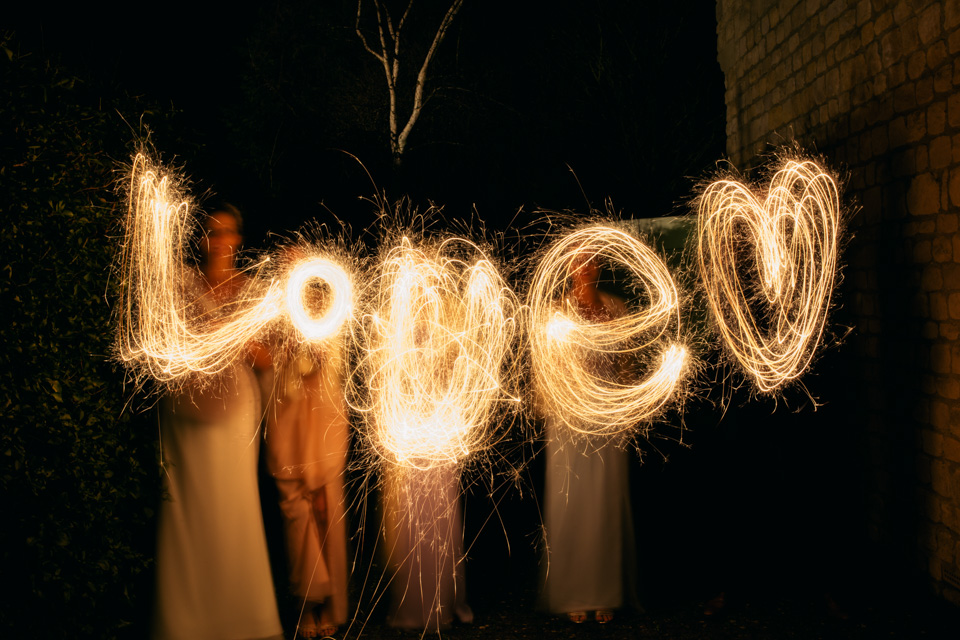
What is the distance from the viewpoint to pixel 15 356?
317 cm

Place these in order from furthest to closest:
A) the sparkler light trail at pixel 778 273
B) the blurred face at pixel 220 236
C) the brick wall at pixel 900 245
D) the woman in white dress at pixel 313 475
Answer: the sparkler light trail at pixel 778 273
the brick wall at pixel 900 245
the woman in white dress at pixel 313 475
the blurred face at pixel 220 236

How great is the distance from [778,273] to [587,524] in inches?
90.7

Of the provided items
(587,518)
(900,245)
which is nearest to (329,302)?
(587,518)

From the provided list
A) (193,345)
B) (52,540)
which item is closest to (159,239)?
(193,345)

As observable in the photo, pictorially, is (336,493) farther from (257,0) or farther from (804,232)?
(257,0)

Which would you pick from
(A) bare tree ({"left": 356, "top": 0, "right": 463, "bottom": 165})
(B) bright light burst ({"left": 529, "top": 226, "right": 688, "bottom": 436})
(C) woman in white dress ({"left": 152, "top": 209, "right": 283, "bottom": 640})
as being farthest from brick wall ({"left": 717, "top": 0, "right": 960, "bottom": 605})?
(A) bare tree ({"left": 356, "top": 0, "right": 463, "bottom": 165})

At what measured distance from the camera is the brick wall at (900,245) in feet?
15.0

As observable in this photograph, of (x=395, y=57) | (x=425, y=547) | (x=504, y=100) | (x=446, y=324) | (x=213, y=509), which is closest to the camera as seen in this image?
(x=213, y=509)

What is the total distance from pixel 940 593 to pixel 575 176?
56.7ft

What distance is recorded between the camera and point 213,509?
3.90 meters

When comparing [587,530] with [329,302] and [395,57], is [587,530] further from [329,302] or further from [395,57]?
[395,57]

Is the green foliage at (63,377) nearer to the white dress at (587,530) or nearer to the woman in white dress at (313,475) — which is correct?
the woman in white dress at (313,475)

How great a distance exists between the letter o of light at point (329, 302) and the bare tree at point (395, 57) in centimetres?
1566

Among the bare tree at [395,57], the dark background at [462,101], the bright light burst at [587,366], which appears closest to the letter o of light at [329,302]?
the bright light burst at [587,366]
